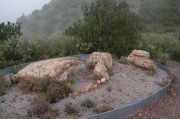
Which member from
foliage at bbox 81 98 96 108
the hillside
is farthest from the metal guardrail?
the hillside

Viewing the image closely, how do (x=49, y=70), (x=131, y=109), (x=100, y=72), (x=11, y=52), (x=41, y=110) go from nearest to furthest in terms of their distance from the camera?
(x=41, y=110) → (x=131, y=109) → (x=49, y=70) → (x=100, y=72) → (x=11, y=52)

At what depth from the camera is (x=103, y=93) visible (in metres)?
5.21

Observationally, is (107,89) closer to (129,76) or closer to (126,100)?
(126,100)

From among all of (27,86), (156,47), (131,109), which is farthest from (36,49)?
(156,47)

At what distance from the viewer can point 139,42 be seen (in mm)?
8836

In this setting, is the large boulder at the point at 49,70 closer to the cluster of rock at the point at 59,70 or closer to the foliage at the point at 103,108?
the cluster of rock at the point at 59,70

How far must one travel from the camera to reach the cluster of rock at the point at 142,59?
22.8 feet

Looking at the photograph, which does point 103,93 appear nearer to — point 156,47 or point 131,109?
point 131,109

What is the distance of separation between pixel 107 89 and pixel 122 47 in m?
3.12

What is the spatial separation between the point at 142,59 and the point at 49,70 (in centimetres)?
310

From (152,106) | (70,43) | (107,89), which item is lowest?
(152,106)

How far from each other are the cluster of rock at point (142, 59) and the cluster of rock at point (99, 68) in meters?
1.10

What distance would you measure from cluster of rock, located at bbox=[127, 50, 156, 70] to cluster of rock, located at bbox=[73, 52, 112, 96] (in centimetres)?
110

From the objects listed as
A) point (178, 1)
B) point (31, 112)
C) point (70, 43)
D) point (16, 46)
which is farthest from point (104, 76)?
point (178, 1)
